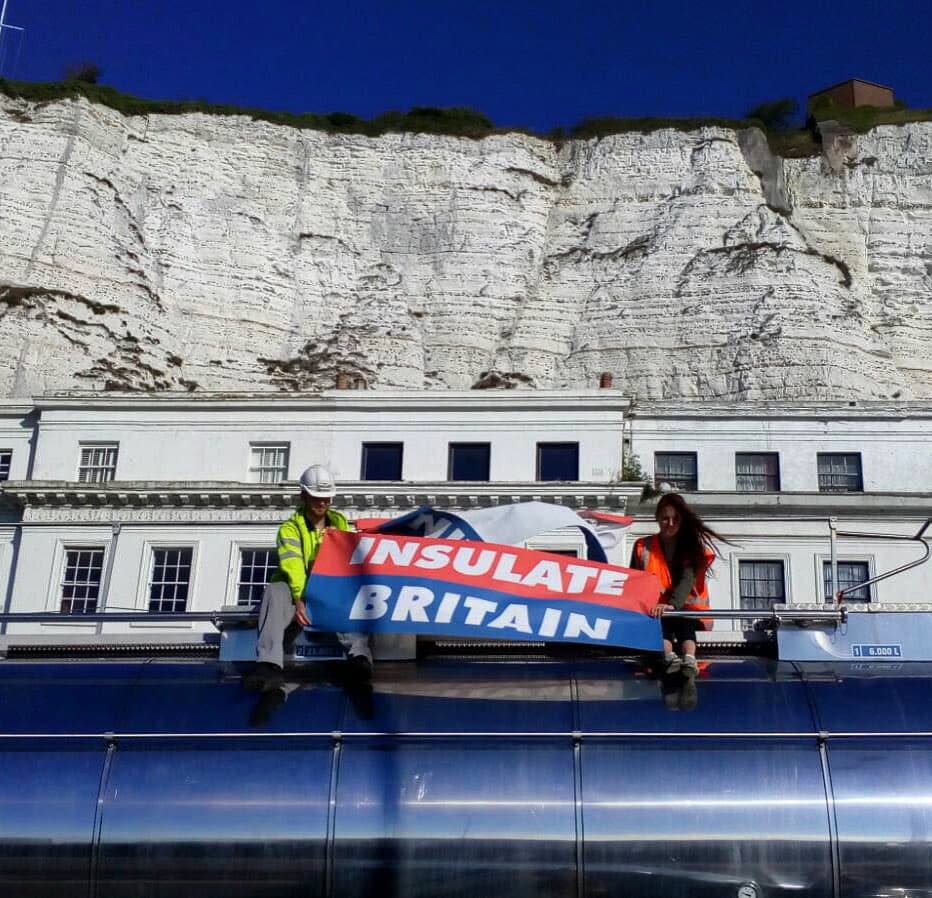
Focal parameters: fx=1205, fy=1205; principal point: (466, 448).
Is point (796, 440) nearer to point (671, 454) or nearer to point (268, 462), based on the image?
point (671, 454)

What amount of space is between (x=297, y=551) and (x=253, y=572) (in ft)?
85.6

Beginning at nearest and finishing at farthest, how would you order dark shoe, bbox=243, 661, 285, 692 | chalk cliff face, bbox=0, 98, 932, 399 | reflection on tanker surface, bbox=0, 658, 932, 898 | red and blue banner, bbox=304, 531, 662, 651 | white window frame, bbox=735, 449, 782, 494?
reflection on tanker surface, bbox=0, 658, 932, 898
dark shoe, bbox=243, 661, 285, 692
red and blue banner, bbox=304, 531, 662, 651
white window frame, bbox=735, 449, 782, 494
chalk cliff face, bbox=0, 98, 932, 399

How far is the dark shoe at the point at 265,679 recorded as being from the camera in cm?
754

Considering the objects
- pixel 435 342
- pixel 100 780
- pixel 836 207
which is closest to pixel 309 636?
pixel 100 780

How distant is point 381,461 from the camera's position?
35531 mm

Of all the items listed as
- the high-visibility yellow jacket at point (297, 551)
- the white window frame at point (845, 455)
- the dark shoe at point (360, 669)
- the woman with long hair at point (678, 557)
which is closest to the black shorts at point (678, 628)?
the woman with long hair at point (678, 557)

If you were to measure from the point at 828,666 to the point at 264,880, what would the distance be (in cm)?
373

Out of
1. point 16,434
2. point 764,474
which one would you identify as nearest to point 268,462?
point 16,434

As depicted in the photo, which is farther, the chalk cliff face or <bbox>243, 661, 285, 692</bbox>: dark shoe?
the chalk cliff face

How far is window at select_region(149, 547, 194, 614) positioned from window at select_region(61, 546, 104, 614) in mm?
1485

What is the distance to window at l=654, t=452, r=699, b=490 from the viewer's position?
3609 centimetres

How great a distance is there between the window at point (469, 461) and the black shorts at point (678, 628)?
27.0 meters

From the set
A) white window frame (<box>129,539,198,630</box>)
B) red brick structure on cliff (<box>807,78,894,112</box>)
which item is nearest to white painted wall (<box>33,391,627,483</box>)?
white window frame (<box>129,539,198,630</box>)

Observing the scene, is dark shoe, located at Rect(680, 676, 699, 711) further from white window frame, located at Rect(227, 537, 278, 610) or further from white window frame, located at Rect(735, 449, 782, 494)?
white window frame, located at Rect(735, 449, 782, 494)
